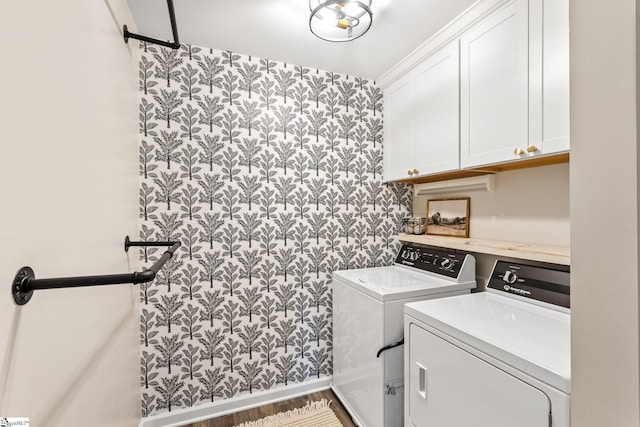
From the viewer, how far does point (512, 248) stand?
1.47 meters

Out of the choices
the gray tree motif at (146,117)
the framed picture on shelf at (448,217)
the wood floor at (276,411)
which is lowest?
the wood floor at (276,411)

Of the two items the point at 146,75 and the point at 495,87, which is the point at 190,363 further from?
the point at 495,87

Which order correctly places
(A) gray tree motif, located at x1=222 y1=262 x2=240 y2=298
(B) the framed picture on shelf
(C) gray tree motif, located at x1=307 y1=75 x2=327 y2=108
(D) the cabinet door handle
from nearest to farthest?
(D) the cabinet door handle < (A) gray tree motif, located at x1=222 y1=262 x2=240 y2=298 < (B) the framed picture on shelf < (C) gray tree motif, located at x1=307 y1=75 x2=327 y2=108

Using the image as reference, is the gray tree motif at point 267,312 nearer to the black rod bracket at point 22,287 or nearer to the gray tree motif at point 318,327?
the gray tree motif at point 318,327

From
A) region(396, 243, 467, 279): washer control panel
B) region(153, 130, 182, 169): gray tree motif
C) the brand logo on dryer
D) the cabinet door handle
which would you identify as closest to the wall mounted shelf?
region(396, 243, 467, 279): washer control panel

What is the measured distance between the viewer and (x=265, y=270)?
200cm

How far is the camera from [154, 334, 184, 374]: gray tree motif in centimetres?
177

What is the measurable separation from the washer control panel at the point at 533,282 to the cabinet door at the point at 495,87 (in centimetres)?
59

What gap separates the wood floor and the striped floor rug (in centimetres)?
4

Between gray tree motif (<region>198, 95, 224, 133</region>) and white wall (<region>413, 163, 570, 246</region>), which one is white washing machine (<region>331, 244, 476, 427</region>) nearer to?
white wall (<region>413, 163, 570, 246</region>)

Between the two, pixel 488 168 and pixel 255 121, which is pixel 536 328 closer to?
pixel 488 168

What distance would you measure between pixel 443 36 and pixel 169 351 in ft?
8.49

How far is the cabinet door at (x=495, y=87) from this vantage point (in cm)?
130

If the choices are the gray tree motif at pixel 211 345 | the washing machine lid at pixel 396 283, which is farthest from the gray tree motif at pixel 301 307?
the gray tree motif at pixel 211 345
